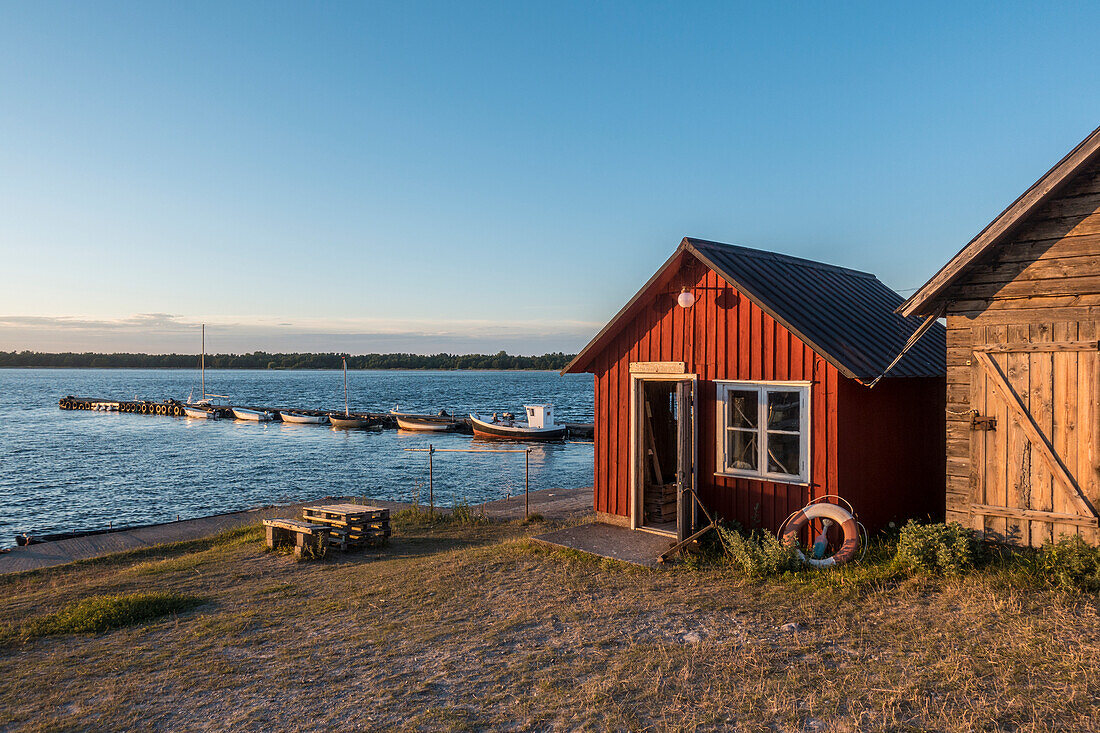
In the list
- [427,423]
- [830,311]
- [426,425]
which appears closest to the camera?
[830,311]

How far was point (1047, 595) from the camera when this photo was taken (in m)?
7.84

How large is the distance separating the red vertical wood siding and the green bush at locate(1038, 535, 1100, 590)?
261cm

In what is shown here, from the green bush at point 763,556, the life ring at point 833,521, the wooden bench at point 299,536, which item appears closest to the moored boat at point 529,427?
the wooden bench at point 299,536

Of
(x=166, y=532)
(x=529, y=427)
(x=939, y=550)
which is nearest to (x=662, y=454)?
(x=939, y=550)

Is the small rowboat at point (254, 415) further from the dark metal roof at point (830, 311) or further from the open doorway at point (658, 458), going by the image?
the dark metal roof at point (830, 311)

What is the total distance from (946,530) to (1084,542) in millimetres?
1436

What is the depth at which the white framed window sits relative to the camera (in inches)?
416

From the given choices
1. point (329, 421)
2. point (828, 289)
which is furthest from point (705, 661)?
point (329, 421)

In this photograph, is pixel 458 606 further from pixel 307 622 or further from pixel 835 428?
pixel 835 428

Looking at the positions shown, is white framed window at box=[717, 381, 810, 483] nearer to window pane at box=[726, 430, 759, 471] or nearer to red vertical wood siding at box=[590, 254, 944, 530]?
window pane at box=[726, 430, 759, 471]

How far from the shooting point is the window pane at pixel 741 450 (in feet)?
37.0

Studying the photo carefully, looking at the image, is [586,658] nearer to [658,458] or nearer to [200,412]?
[658,458]

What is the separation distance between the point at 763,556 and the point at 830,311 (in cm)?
460

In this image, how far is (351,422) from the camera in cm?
6066
